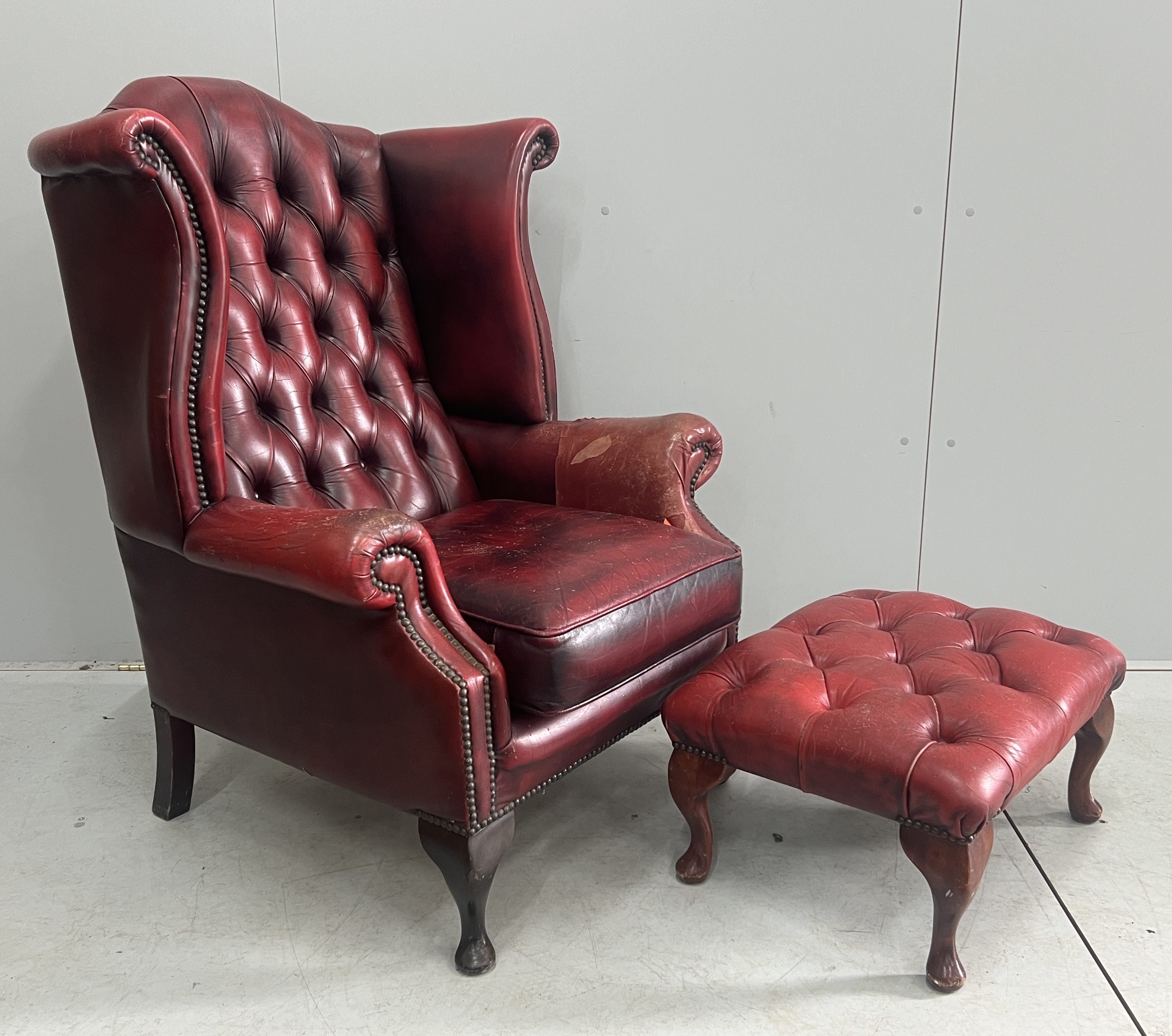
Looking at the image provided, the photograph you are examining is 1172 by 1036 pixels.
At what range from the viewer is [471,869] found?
1.26 metres

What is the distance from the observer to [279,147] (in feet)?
5.75

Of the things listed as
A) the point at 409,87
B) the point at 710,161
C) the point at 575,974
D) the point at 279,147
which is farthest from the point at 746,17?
the point at 575,974

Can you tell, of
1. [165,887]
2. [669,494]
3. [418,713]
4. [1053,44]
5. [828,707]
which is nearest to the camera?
[418,713]

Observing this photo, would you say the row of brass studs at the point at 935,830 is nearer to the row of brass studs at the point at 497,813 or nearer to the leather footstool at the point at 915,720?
the leather footstool at the point at 915,720

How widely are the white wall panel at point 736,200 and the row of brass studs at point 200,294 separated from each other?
0.87 m

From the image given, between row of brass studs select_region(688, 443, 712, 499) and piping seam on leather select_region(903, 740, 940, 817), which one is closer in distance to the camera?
piping seam on leather select_region(903, 740, 940, 817)

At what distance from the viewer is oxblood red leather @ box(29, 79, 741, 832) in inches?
48.8

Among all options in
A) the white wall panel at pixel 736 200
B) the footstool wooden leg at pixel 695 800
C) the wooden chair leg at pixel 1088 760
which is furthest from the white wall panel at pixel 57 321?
the wooden chair leg at pixel 1088 760

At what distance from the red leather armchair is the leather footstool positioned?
0.14m

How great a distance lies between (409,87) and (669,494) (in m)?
1.07

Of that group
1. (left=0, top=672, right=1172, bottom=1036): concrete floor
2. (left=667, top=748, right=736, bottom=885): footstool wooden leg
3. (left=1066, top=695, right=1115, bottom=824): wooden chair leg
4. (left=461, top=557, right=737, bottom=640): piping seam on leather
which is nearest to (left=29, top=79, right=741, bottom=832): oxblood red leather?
(left=461, top=557, right=737, bottom=640): piping seam on leather

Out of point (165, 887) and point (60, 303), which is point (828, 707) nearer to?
point (165, 887)

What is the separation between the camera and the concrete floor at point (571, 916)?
1.23m

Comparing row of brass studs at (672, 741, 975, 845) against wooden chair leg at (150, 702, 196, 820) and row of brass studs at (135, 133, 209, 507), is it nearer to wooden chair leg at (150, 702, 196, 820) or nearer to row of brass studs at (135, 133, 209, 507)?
row of brass studs at (135, 133, 209, 507)
